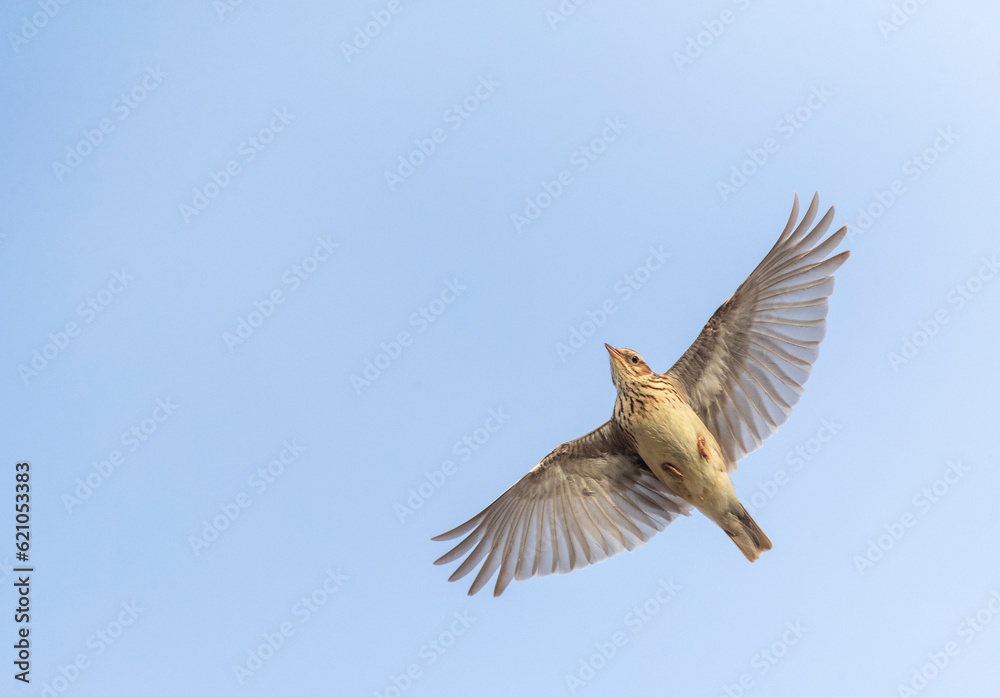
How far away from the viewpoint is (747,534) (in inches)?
407

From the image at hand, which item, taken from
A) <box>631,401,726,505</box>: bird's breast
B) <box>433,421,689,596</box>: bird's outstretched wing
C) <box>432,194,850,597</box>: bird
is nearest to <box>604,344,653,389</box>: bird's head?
<box>432,194,850,597</box>: bird

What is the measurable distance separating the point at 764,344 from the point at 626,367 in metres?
1.87

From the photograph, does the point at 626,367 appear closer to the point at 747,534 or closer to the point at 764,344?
the point at 764,344

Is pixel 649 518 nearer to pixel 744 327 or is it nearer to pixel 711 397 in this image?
pixel 711 397

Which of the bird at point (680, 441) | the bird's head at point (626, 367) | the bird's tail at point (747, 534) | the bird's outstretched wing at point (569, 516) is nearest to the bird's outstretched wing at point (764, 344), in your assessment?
the bird at point (680, 441)

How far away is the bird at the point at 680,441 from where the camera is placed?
10375 mm

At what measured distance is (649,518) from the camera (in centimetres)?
1157

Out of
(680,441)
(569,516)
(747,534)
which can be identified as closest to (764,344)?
(680,441)

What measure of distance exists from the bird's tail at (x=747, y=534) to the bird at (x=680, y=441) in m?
0.01

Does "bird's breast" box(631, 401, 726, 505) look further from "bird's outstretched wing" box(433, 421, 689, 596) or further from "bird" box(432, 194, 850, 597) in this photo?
"bird's outstretched wing" box(433, 421, 689, 596)

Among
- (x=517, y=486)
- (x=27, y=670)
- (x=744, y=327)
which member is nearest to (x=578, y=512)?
(x=517, y=486)

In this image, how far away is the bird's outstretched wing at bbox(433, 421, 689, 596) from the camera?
1143 cm

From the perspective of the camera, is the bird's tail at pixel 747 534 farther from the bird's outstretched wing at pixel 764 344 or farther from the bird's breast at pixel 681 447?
the bird's outstretched wing at pixel 764 344

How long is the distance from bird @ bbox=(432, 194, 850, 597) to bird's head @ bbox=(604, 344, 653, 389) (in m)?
0.02
